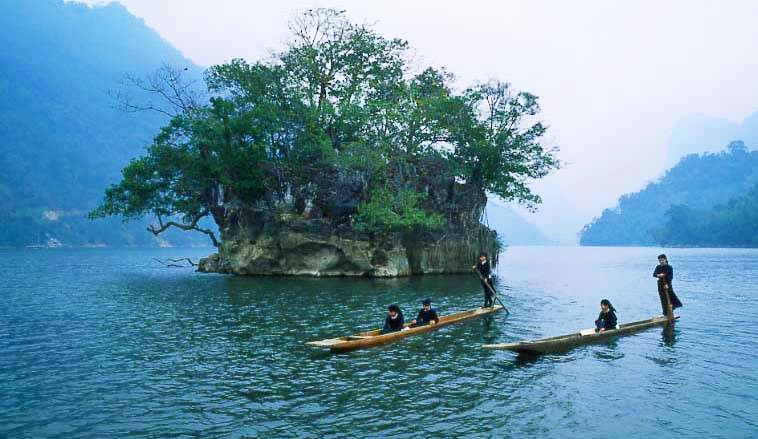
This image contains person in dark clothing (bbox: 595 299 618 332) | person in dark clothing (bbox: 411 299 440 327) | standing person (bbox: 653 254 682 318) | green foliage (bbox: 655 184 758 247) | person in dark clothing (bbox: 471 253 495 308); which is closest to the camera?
person in dark clothing (bbox: 595 299 618 332)

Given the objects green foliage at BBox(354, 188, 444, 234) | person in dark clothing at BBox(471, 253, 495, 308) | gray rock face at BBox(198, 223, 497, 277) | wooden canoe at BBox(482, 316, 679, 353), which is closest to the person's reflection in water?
wooden canoe at BBox(482, 316, 679, 353)

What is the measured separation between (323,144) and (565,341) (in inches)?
1287

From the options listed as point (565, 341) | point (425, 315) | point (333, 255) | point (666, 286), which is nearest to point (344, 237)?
point (333, 255)

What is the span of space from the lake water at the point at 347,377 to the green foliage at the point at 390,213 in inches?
677

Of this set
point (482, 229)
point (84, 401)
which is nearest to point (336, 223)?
point (482, 229)

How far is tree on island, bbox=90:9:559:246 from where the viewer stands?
155 ft

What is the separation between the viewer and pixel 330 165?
160 ft

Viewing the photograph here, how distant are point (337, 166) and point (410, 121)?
8196 mm

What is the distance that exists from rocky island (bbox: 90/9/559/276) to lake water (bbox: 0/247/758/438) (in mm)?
20311

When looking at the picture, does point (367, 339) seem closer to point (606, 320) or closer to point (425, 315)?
point (425, 315)

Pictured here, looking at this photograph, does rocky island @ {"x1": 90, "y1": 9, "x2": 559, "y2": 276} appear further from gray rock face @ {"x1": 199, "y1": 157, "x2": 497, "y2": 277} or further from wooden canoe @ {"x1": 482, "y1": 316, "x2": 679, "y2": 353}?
wooden canoe @ {"x1": 482, "y1": 316, "x2": 679, "y2": 353}

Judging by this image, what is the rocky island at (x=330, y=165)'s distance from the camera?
156 feet

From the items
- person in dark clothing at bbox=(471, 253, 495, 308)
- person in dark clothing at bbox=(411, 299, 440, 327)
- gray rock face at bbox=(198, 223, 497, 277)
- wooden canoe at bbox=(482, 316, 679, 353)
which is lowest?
wooden canoe at bbox=(482, 316, 679, 353)

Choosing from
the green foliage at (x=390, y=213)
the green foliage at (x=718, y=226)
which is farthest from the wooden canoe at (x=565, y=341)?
the green foliage at (x=718, y=226)
